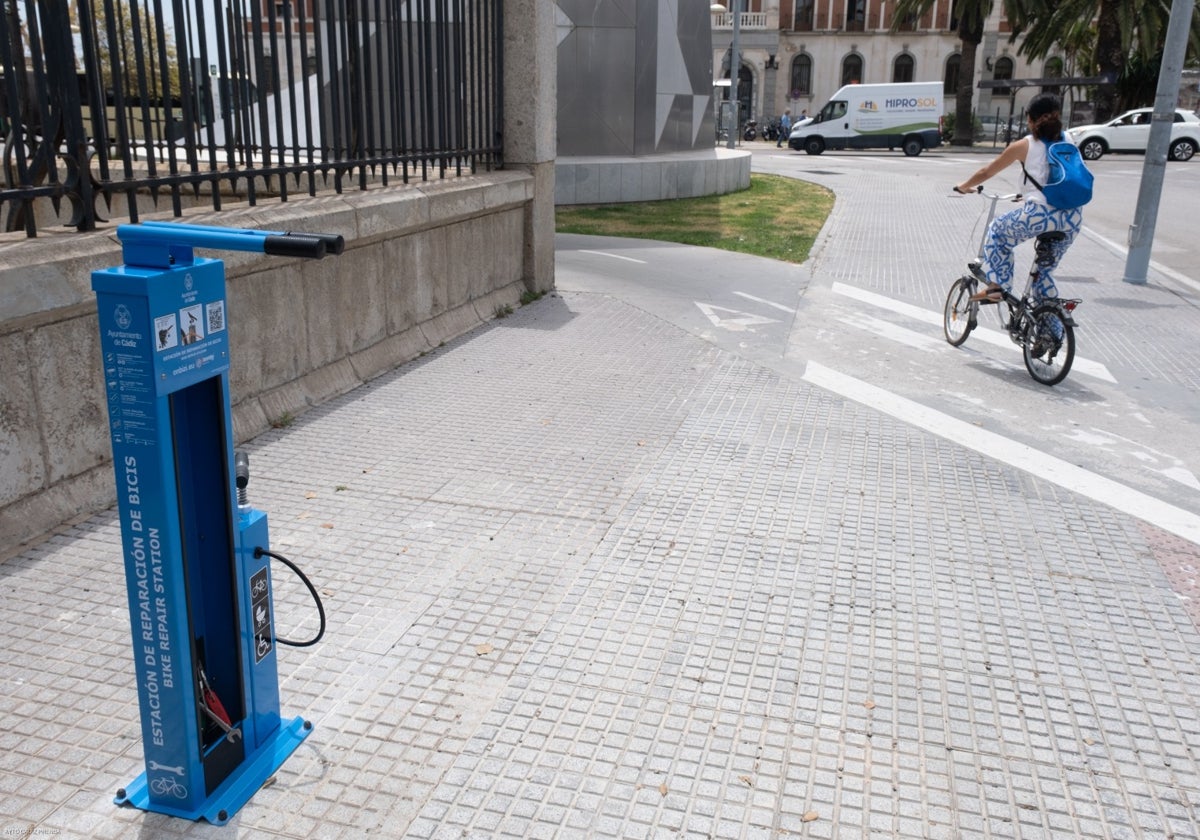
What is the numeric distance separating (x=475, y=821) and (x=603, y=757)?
1.50 feet

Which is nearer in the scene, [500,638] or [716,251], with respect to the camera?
[500,638]

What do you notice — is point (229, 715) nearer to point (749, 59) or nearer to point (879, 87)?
point (879, 87)

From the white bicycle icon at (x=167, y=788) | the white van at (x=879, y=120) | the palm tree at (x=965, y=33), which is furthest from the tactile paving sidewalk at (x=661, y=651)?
the palm tree at (x=965, y=33)

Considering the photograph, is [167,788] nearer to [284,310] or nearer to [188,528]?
[188,528]

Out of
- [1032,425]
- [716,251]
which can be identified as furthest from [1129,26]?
[1032,425]

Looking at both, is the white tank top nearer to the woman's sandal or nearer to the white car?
the woman's sandal

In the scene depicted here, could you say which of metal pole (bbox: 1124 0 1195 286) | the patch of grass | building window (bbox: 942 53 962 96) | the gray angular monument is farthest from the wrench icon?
building window (bbox: 942 53 962 96)

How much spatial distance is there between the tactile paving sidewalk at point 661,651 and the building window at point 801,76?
67299 mm

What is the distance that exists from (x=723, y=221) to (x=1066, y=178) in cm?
899

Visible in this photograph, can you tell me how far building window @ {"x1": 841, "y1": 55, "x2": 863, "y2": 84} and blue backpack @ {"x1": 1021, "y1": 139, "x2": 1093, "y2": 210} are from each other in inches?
2566

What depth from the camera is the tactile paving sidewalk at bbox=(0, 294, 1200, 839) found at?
2838mm

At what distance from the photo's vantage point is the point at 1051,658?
3662 millimetres

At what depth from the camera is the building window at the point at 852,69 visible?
67.9m

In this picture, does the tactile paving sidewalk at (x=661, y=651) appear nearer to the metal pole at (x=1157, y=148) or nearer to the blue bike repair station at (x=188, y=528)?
the blue bike repair station at (x=188, y=528)
